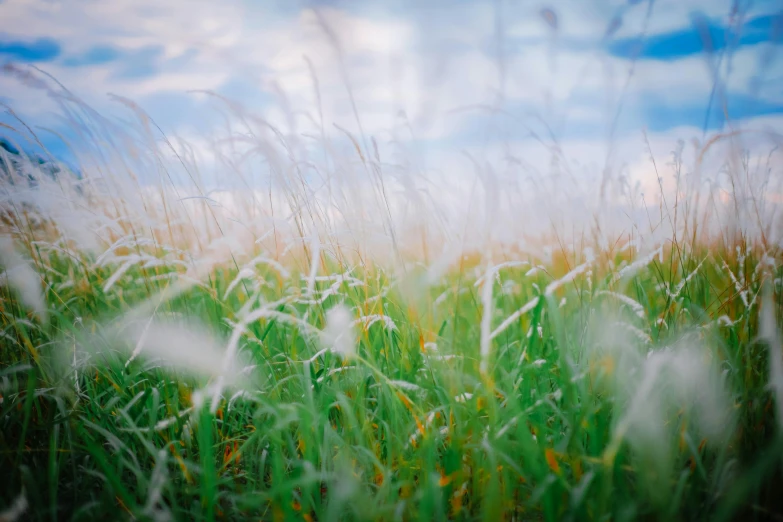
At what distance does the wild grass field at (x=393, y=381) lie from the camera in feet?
2.61

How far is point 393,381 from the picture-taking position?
96 cm

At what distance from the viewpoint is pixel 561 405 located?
42.9 inches

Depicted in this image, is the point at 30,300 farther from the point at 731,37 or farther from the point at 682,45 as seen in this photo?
the point at 682,45

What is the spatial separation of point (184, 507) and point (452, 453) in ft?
1.81

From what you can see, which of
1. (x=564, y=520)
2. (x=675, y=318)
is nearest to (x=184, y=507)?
(x=564, y=520)

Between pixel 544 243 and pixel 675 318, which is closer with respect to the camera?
pixel 675 318

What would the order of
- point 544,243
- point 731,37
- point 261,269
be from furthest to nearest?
point 544,243 < point 261,269 < point 731,37

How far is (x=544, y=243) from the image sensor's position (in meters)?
2.33

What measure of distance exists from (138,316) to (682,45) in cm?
207

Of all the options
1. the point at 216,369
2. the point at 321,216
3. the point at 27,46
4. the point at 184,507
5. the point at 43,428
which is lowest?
the point at 184,507

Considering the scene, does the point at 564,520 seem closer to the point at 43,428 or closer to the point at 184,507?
the point at 184,507

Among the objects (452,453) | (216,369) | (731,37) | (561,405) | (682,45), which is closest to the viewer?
(452,453)

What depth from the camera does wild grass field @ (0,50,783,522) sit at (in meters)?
0.80

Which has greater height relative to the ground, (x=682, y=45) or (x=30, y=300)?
(x=682, y=45)
